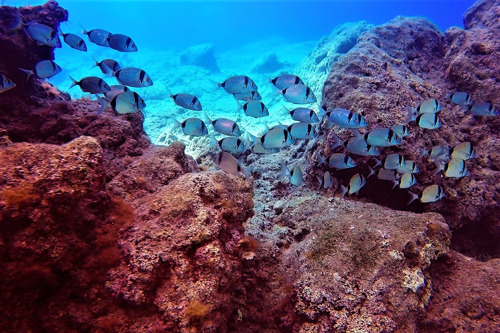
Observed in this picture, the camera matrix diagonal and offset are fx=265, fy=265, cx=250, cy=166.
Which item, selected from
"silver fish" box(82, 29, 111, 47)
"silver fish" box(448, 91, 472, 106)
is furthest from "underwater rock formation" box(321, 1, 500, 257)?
"silver fish" box(82, 29, 111, 47)

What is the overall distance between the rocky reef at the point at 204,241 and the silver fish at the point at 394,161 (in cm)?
74

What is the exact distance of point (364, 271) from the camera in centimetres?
286

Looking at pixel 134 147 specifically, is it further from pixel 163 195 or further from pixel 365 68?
pixel 365 68

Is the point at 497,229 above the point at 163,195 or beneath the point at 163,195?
beneath

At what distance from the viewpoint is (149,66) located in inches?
1391

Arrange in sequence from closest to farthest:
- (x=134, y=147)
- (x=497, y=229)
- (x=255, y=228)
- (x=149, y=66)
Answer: (x=255, y=228) < (x=134, y=147) < (x=497, y=229) < (x=149, y=66)

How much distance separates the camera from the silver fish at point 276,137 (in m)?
3.99

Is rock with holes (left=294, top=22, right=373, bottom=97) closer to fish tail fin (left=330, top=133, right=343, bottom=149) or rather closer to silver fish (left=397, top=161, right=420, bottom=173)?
fish tail fin (left=330, top=133, right=343, bottom=149)

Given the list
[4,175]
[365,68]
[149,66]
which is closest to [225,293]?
[4,175]

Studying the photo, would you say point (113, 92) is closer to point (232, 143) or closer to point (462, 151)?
point (232, 143)

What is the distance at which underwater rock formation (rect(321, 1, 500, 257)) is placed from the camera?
4.69 m

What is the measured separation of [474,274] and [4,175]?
15.7ft

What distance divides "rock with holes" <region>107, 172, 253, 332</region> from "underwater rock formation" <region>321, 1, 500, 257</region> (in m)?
3.09

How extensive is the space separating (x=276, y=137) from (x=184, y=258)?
7.83 ft
